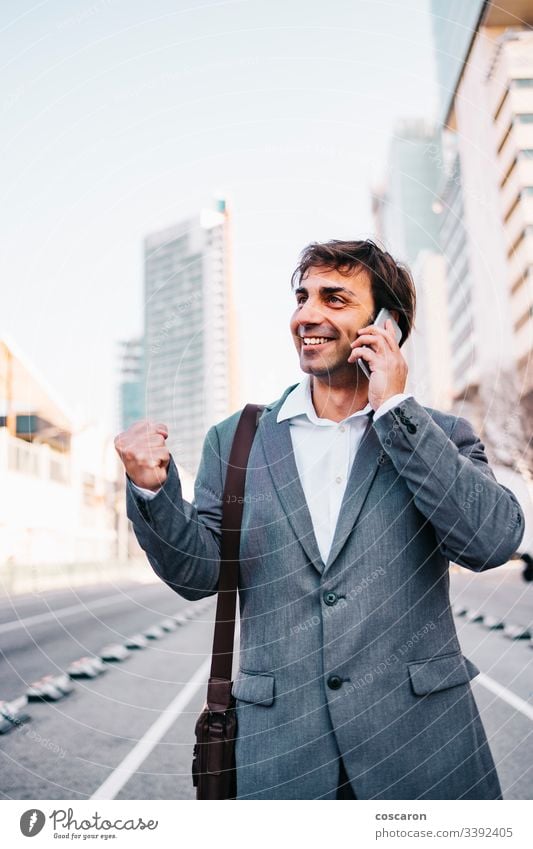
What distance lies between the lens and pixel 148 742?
533 cm

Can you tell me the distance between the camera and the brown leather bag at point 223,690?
1.82 meters

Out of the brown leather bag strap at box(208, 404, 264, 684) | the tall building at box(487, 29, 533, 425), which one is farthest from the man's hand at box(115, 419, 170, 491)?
the tall building at box(487, 29, 533, 425)

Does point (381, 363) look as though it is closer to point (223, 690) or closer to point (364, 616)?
point (364, 616)

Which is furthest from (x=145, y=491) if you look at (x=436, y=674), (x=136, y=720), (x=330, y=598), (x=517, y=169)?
(x=517, y=169)

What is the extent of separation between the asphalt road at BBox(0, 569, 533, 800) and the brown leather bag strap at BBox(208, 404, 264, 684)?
5.71ft

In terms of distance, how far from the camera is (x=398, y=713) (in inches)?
70.4

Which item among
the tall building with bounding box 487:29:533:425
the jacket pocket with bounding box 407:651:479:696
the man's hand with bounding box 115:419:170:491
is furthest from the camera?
the tall building with bounding box 487:29:533:425

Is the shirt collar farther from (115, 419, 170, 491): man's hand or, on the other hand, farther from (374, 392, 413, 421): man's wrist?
(115, 419, 170, 491): man's hand

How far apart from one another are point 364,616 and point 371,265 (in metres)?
0.97

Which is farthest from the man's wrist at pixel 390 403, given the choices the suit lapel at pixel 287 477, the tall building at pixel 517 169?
the tall building at pixel 517 169

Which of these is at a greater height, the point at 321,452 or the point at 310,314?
the point at 310,314

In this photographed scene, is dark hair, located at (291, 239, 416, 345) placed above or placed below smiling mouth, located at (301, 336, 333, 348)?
above

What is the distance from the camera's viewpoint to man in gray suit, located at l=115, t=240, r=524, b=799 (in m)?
1.71
